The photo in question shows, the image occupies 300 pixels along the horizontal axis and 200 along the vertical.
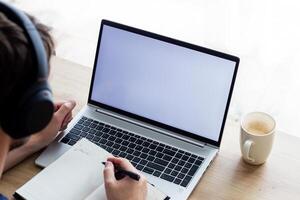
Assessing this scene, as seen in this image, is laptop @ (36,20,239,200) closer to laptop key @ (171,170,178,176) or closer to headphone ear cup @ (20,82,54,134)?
laptop key @ (171,170,178,176)

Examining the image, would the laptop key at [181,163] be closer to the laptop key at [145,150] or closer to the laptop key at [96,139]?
the laptop key at [145,150]

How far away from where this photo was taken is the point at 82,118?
1.23 meters

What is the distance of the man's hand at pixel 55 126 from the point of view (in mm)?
1145

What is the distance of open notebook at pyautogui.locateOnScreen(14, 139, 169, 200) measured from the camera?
1027mm

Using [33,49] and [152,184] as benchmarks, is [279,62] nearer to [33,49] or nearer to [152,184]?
[152,184]

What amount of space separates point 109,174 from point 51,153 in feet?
0.63

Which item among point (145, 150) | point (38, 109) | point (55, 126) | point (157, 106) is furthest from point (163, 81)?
point (38, 109)

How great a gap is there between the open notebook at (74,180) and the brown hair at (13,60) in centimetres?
38

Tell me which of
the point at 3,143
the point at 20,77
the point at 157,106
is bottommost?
the point at 157,106

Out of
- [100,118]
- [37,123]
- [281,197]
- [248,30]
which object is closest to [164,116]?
[100,118]

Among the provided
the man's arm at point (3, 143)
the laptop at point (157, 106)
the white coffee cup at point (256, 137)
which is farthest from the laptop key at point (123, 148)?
the man's arm at point (3, 143)

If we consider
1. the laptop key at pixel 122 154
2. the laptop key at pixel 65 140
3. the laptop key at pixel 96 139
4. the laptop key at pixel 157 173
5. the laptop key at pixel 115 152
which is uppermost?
the laptop key at pixel 157 173

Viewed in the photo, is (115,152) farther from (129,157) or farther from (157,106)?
(157,106)

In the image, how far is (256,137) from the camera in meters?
1.09
